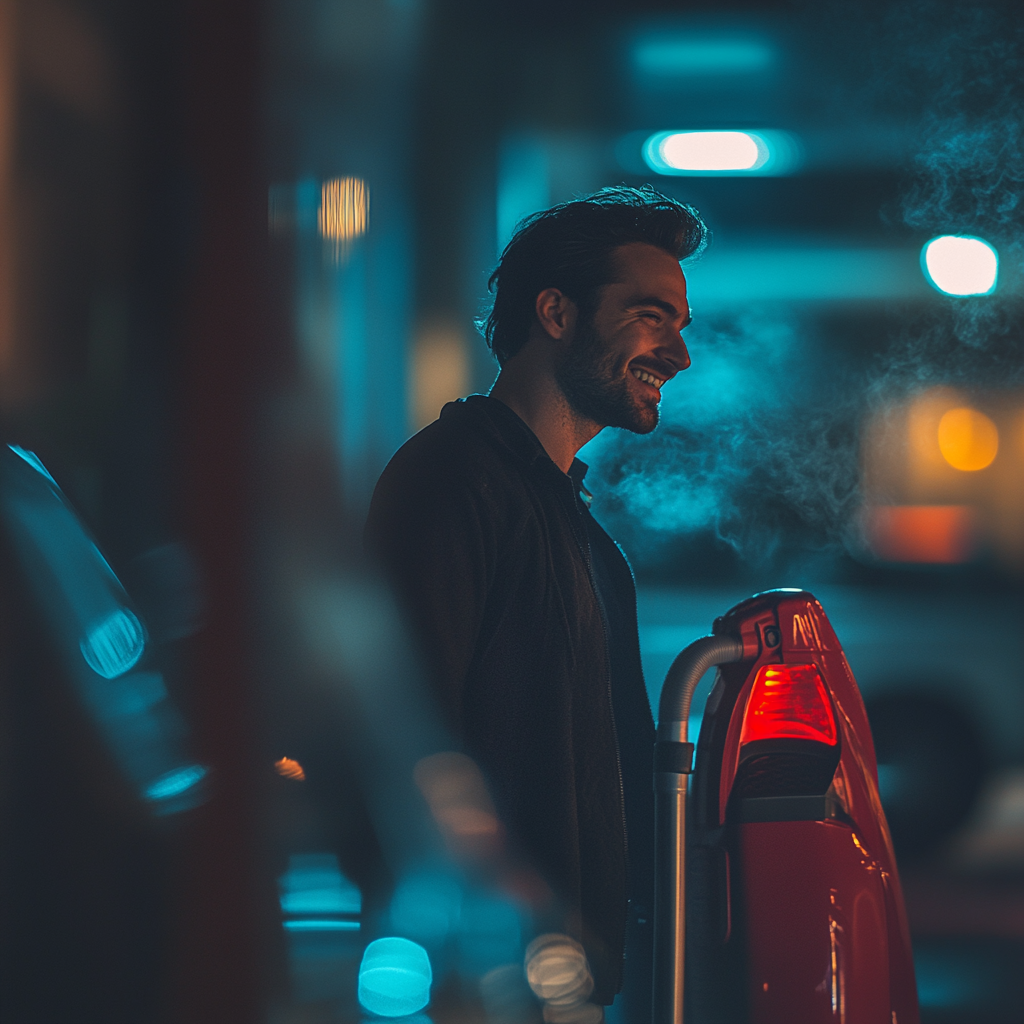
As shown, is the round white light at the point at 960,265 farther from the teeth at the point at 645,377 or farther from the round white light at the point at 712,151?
the teeth at the point at 645,377

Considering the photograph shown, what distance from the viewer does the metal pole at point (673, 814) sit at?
93 cm

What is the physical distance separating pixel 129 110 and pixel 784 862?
0.87 m

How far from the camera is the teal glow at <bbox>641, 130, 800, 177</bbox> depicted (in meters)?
1.39

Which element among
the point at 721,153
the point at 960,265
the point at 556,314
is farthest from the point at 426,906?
the point at 721,153

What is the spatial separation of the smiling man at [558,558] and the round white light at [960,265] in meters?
0.56

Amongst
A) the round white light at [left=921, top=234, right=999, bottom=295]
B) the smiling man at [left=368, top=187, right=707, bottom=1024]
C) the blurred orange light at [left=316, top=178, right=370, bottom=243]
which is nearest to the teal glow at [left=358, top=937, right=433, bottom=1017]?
the smiling man at [left=368, top=187, right=707, bottom=1024]

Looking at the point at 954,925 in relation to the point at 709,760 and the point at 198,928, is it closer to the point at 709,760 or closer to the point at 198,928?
the point at 709,760

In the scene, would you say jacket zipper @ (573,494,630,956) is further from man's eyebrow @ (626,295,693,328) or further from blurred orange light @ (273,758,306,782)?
blurred orange light @ (273,758,306,782)

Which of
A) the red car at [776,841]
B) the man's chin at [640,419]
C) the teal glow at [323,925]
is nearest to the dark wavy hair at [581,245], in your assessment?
the man's chin at [640,419]

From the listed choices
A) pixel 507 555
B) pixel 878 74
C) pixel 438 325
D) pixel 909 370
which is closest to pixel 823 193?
pixel 878 74

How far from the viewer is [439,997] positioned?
0.96 meters

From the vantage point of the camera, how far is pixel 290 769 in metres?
0.92

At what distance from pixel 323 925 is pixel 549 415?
58 centimetres

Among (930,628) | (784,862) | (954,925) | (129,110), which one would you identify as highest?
(129,110)
